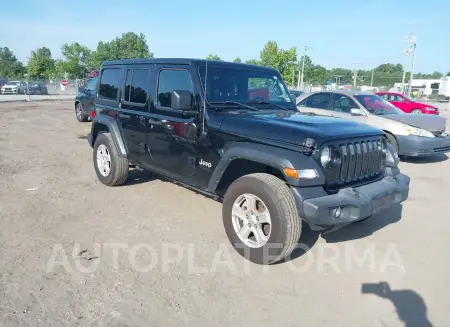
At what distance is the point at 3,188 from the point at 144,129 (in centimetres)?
259

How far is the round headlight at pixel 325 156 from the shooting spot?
11.2 feet

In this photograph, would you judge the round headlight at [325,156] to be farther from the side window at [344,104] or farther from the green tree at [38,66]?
the green tree at [38,66]

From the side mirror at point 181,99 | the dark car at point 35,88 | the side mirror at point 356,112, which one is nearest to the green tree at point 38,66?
the dark car at point 35,88

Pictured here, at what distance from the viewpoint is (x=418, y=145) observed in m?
8.11

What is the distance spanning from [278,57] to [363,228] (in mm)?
47426

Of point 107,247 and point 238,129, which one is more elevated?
point 238,129

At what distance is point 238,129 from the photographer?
151 inches

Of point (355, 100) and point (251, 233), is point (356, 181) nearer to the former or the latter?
point (251, 233)

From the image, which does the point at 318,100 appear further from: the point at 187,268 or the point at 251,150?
the point at 187,268

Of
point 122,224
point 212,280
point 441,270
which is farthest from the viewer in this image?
point 122,224

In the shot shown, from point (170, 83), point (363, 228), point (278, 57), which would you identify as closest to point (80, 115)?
point (170, 83)

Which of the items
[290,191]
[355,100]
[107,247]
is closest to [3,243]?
[107,247]

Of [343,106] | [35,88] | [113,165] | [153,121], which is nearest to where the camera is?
[153,121]

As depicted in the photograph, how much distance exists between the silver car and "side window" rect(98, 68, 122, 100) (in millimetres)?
4206
